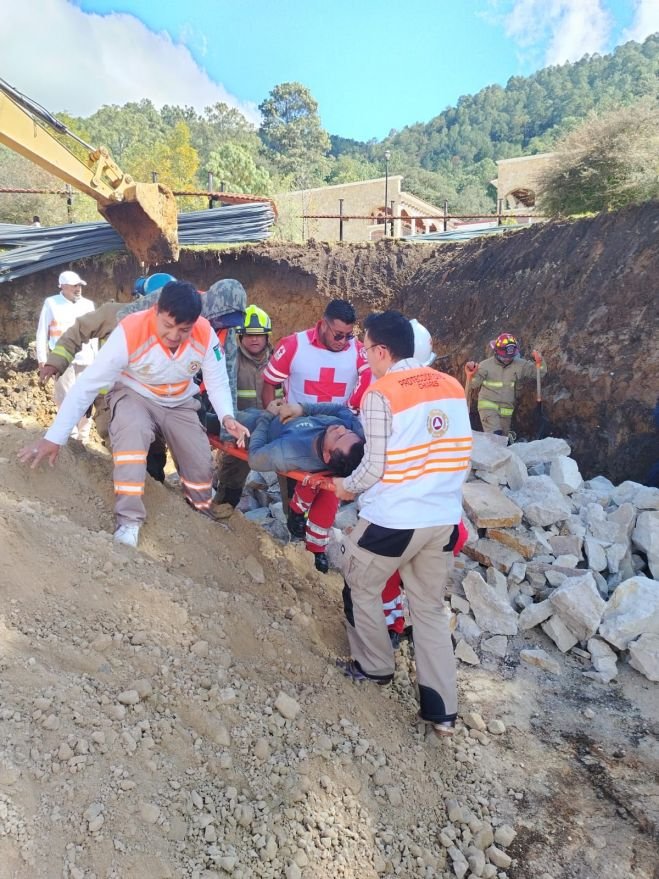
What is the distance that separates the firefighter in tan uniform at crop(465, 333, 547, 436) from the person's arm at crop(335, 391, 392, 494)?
487 centimetres

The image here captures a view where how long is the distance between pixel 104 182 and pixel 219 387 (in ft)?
22.4

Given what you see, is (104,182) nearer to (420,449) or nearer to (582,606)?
(420,449)

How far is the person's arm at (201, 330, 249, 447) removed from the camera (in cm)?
360

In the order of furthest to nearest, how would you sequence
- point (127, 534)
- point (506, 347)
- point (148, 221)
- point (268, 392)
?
point (148, 221)
point (506, 347)
point (268, 392)
point (127, 534)

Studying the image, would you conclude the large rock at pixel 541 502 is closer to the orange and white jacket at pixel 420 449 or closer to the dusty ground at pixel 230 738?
the dusty ground at pixel 230 738

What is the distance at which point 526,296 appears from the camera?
27.4ft

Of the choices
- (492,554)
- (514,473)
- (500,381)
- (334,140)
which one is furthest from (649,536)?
(334,140)

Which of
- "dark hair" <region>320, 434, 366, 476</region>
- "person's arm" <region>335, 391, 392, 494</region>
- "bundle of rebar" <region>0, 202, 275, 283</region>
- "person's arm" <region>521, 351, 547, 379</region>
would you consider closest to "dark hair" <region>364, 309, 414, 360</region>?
"person's arm" <region>335, 391, 392, 494</region>

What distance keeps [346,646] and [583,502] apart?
2809 millimetres

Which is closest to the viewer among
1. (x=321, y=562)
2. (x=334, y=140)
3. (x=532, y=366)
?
(x=321, y=562)

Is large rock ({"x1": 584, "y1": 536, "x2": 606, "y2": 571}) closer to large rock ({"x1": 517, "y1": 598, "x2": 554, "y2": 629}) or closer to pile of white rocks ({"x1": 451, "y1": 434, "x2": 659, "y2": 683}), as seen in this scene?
pile of white rocks ({"x1": 451, "y1": 434, "x2": 659, "y2": 683})

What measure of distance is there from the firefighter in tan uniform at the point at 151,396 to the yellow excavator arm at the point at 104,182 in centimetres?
561

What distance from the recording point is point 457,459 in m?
2.74

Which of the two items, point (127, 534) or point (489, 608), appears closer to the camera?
point (127, 534)
